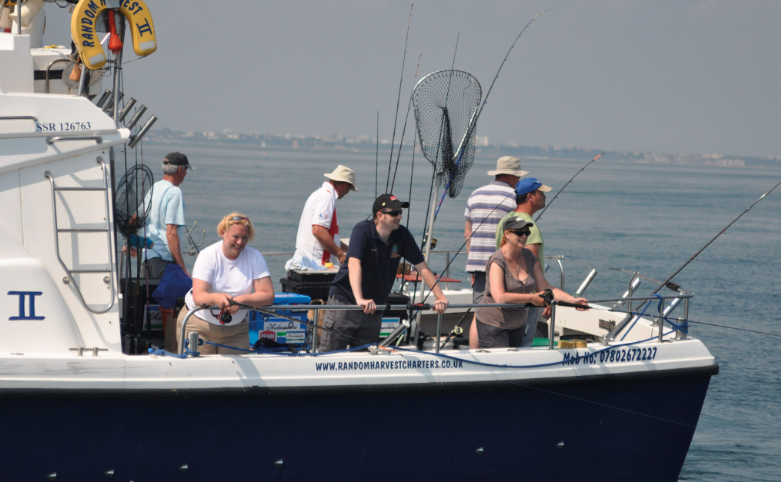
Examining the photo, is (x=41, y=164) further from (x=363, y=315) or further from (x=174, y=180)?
(x=363, y=315)

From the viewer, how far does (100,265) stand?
15.3ft

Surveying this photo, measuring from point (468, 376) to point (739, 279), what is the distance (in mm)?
18745

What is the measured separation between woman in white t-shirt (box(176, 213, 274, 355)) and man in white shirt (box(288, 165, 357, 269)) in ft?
4.53

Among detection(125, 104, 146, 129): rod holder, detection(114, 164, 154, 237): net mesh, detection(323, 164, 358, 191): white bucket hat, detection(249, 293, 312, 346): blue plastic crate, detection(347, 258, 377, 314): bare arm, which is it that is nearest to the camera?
detection(347, 258, 377, 314): bare arm

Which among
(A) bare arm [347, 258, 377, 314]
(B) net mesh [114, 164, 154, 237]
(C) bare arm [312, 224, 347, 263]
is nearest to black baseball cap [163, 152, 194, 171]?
(B) net mesh [114, 164, 154, 237]

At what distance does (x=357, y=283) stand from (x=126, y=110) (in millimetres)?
1904

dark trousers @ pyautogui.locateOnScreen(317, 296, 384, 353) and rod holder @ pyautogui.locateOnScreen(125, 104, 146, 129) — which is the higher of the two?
rod holder @ pyautogui.locateOnScreen(125, 104, 146, 129)

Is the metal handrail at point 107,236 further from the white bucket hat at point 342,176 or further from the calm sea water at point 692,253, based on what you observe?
the white bucket hat at point 342,176

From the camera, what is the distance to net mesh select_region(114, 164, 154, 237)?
5.58 m

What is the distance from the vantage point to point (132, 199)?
226 inches

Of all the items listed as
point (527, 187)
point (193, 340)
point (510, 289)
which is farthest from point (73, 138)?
point (527, 187)

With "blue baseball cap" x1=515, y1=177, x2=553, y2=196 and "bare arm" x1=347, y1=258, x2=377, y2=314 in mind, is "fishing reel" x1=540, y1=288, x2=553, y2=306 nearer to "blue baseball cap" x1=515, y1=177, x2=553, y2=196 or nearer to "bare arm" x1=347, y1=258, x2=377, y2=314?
"blue baseball cap" x1=515, y1=177, x2=553, y2=196

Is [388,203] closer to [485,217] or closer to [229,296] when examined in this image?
[229,296]

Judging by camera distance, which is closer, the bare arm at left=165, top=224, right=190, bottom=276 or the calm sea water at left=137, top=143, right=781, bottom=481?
the bare arm at left=165, top=224, right=190, bottom=276
